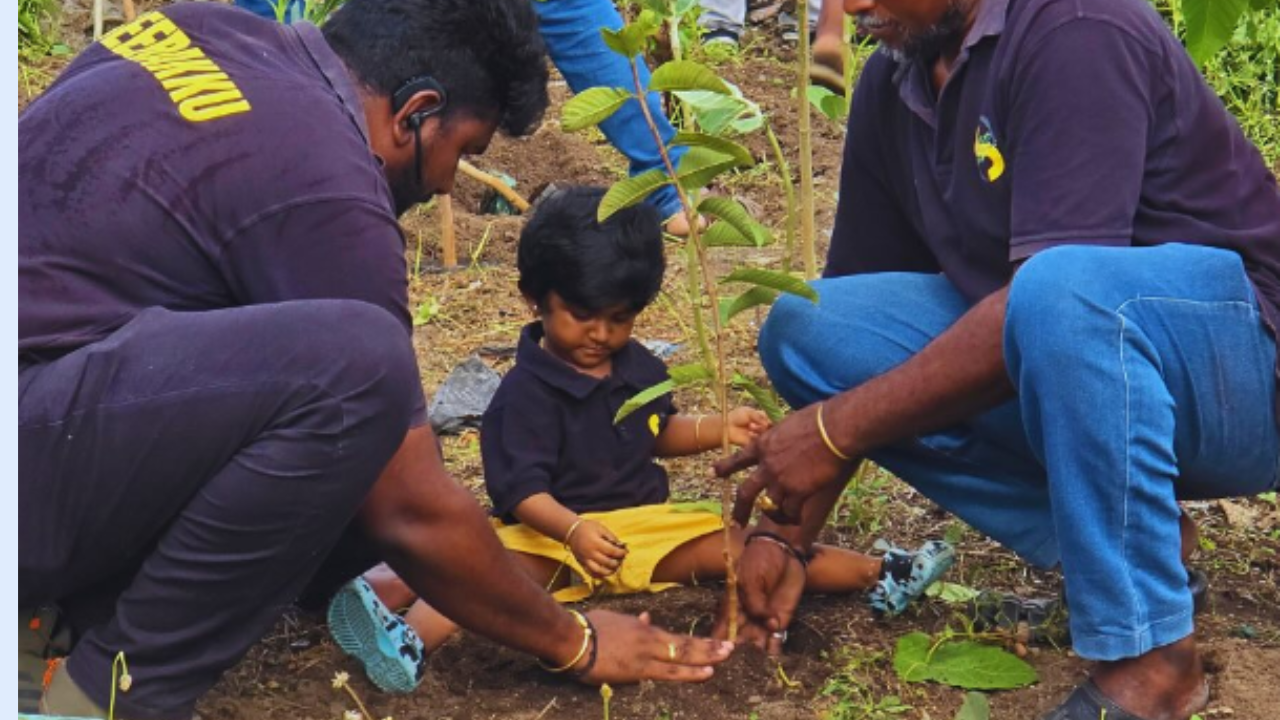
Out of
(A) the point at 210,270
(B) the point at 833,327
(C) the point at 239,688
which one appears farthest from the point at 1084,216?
(C) the point at 239,688

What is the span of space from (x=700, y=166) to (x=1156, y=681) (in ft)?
3.18

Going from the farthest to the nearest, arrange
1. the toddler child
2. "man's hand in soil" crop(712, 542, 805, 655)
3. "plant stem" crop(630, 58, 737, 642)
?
1. the toddler child
2. "man's hand in soil" crop(712, 542, 805, 655)
3. "plant stem" crop(630, 58, 737, 642)

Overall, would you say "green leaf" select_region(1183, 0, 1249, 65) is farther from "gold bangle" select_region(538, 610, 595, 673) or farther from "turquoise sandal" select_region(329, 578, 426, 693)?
"turquoise sandal" select_region(329, 578, 426, 693)

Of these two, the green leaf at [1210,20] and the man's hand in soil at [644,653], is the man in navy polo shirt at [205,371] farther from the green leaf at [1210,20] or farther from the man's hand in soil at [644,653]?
the green leaf at [1210,20]

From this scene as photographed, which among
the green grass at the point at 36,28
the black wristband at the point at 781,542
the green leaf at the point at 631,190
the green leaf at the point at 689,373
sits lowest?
the green grass at the point at 36,28

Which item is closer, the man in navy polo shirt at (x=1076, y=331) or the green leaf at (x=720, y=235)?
the man in navy polo shirt at (x=1076, y=331)

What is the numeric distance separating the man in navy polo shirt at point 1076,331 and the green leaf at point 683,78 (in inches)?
10.5

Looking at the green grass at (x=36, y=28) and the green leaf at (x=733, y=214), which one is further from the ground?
the green leaf at (x=733, y=214)

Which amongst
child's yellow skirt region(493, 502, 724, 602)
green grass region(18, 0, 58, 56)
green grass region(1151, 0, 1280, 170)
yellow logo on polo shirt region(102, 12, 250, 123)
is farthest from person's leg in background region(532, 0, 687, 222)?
green grass region(18, 0, 58, 56)

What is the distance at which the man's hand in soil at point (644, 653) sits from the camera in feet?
9.16

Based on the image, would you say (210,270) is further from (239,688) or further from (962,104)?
(962,104)

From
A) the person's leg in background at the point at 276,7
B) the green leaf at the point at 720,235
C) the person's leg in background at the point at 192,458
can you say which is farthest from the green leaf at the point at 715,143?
the person's leg in background at the point at 276,7

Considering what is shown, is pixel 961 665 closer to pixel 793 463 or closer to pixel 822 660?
pixel 822 660

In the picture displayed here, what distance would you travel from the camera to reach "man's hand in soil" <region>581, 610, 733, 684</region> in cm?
279
